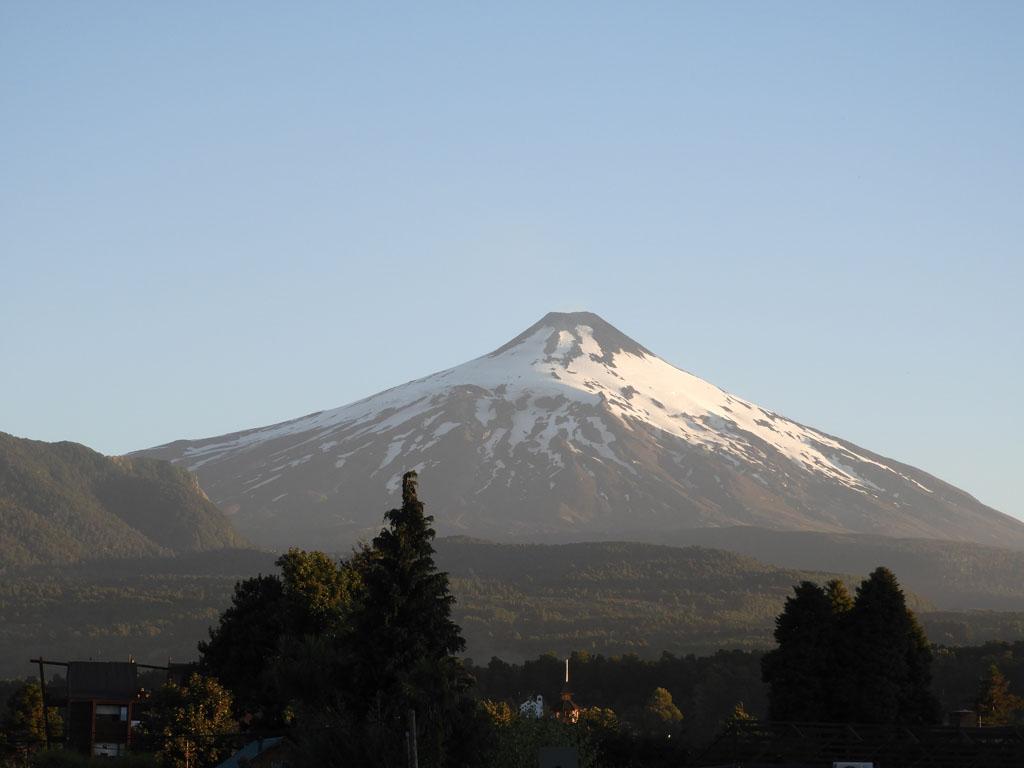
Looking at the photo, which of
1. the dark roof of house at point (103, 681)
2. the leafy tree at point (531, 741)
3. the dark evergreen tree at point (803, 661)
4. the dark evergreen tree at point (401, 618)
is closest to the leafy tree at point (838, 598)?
the dark evergreen tree at point (803, 661)

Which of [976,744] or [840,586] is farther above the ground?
[840,586]

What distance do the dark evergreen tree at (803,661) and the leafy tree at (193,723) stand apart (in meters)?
19.7

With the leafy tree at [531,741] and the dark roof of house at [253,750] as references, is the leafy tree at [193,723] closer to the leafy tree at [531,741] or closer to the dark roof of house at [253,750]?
the dark roof of house at [253,750]

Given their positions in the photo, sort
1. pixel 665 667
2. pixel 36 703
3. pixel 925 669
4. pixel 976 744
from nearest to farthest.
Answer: pixel 976 744 < pixel 925 669 < pixel 36 703 < pixel 665 667

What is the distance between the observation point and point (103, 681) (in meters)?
99.1

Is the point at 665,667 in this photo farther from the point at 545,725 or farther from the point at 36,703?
the point at 545,725

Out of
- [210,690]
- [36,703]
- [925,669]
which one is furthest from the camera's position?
[36,703]

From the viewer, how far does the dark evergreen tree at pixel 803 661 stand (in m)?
69.0

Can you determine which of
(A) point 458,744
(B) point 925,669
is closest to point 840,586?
(B) point 925,669

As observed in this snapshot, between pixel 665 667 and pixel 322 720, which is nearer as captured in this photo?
pixel 322 720

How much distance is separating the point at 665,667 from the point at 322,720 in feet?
321

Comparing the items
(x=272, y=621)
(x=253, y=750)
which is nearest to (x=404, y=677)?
(x=253, y=750)

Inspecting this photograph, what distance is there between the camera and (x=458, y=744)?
49.5 m

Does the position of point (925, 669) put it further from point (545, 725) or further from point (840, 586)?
point (545, 725)
